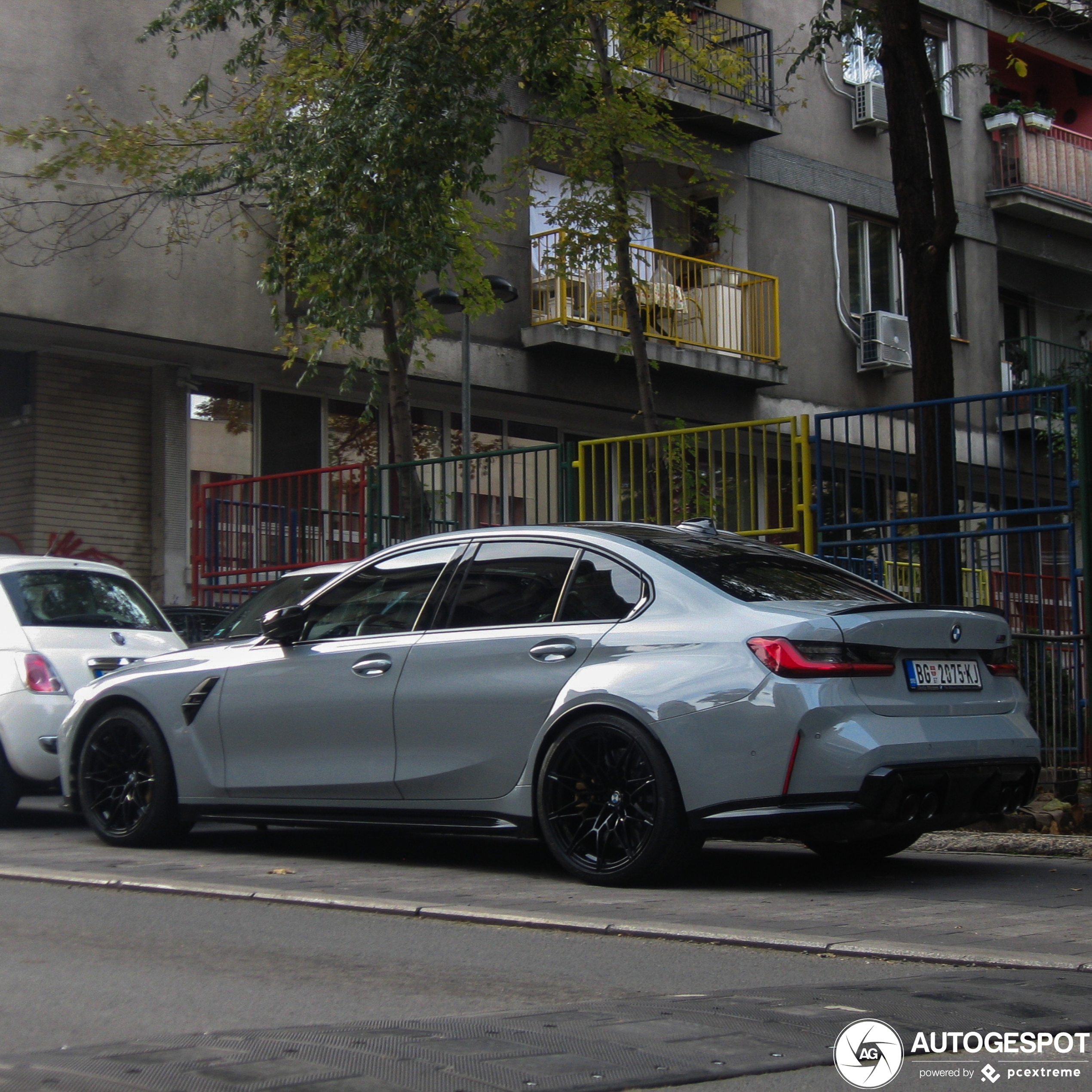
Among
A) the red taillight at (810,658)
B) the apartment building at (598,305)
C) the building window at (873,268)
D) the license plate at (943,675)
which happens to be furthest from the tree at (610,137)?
the red taillight at (810,658)

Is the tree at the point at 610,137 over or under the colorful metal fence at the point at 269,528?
over

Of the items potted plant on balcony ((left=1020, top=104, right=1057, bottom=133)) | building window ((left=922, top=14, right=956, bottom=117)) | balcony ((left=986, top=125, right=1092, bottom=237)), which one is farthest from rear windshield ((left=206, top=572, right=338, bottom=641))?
potted plant on balcony ((left=1020, top=104, right=1057, bottom=133))

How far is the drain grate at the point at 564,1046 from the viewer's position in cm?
366

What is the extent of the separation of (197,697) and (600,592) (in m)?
2.38

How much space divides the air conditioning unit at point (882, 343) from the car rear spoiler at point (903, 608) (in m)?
18.4

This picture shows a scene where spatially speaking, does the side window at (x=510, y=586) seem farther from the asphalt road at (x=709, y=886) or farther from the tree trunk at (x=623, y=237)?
the tree trunk at (x=623, y=237)

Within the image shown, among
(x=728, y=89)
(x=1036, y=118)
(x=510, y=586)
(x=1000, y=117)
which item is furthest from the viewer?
(x=1036, y=118)

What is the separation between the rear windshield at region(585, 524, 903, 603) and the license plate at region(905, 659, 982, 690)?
0.39 metres

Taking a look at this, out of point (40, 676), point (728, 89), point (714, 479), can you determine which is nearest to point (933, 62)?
point (728, 89)

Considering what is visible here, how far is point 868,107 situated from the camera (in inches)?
1011

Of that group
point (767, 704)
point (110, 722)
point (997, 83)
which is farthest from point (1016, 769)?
point (997, 83)

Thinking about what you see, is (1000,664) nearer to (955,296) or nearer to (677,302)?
(677,302)

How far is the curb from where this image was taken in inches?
203

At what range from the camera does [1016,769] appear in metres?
6.93
